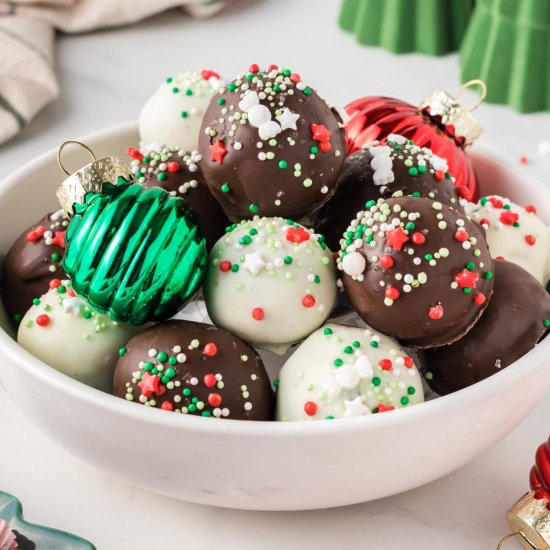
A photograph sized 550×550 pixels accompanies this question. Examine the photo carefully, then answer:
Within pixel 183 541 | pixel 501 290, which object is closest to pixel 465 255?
pixel 501 290

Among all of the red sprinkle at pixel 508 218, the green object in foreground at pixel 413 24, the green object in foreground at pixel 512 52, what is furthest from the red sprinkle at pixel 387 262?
the green object in foreground at pixel 413 24

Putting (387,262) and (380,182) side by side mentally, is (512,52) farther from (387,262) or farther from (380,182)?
(387,262)

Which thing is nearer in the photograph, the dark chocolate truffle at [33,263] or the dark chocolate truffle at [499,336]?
the dark chocolate truffle at [499,336]

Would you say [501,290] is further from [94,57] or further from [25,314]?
[94,57]

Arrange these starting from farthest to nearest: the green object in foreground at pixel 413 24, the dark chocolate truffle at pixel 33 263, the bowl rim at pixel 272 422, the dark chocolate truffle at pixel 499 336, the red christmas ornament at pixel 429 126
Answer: the green object in foreground at pixel 413 24
the red christmas ornament at pixel 429 126
the dark chocolate truffle at pixel 33 263
the dark chocolate truffle at pixel 499 336
the bowl rim at pixel 272 422

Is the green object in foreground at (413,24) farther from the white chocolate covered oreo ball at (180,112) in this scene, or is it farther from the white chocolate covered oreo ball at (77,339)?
the white chocolate covered oreo ball at (77,339)

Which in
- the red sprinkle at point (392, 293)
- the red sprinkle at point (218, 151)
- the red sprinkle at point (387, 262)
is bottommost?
the red sprinkle at point (392, 293)

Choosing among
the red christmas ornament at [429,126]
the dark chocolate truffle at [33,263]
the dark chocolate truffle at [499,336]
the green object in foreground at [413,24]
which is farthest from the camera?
the green object in foreground at [413,24]
